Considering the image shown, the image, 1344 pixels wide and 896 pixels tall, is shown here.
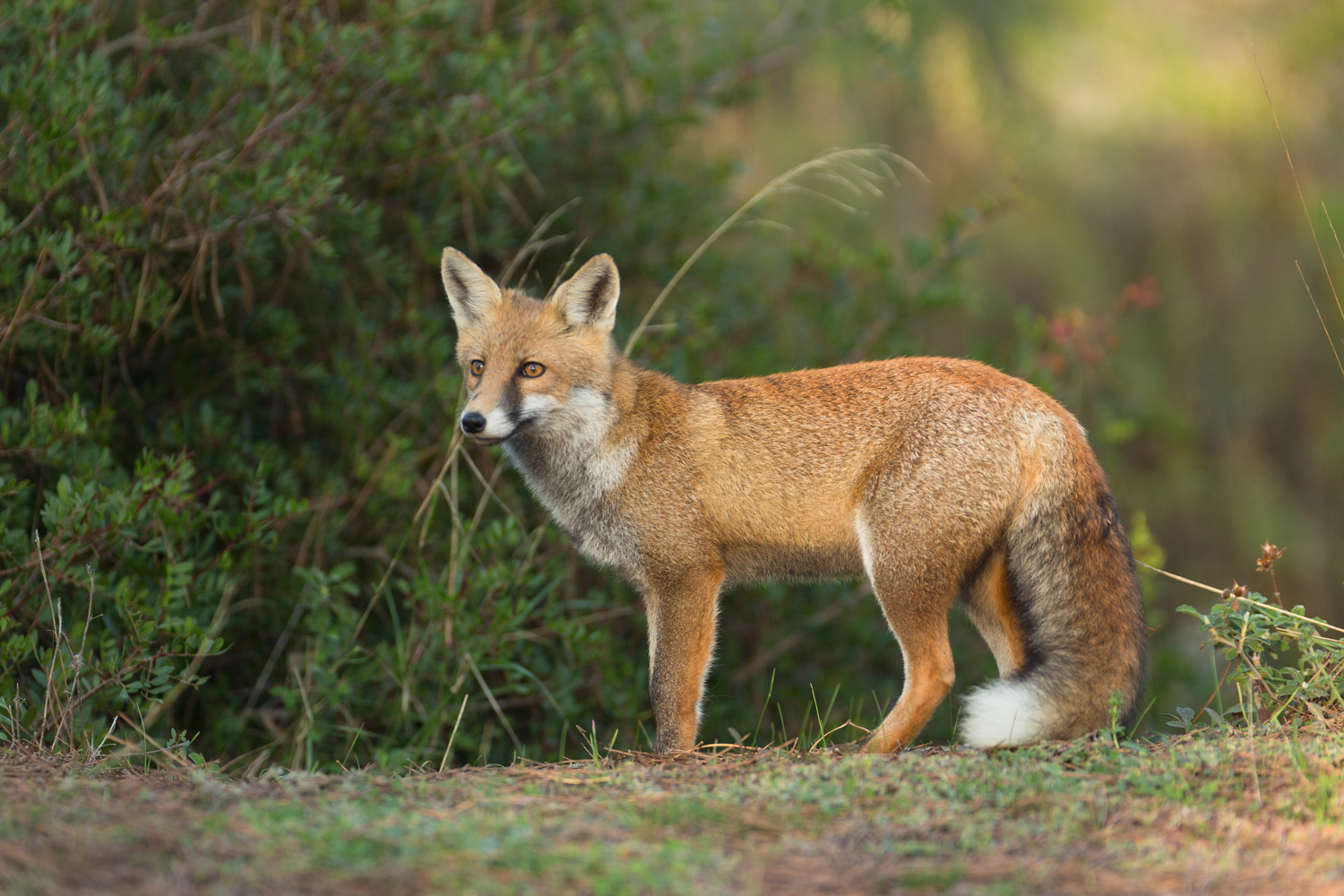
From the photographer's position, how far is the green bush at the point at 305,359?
462 centimetres

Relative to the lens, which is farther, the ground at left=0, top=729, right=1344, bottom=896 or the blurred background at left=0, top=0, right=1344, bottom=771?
the blurred background at left=0, top=0, right=1344, bottom=771

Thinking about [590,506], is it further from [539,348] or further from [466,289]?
[466,289]

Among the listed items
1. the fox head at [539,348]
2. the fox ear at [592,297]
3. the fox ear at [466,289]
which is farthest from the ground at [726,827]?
the fox ear at [466,289]

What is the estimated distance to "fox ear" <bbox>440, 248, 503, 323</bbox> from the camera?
490 centimetres

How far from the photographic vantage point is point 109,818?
2578 millimetres

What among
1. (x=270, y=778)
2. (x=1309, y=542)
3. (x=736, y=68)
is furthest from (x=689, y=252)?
Answer: (x=1309, y=542)

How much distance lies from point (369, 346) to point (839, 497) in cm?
309

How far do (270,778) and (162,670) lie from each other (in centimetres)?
120

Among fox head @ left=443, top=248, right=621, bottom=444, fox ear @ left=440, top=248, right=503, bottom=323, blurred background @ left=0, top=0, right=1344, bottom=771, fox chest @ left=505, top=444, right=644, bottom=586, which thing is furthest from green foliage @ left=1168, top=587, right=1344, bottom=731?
fox ear @ left=440, top=248, right=503, bottom=323

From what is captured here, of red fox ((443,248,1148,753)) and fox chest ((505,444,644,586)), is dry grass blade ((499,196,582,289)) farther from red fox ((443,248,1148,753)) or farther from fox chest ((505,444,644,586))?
fox chest ((505,444,644,586))

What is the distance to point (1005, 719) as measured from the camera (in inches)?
139

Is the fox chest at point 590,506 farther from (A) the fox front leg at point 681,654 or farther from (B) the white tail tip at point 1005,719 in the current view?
(B) the white tail tip at point 1005,719

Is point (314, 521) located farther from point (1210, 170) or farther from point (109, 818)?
point (1210, 170)

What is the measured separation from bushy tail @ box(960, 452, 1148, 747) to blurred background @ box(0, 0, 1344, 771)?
0.94m
